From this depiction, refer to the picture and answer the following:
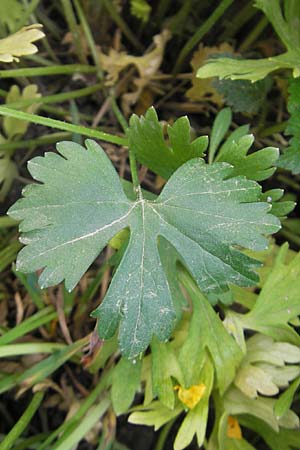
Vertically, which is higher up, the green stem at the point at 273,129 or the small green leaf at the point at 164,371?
the green stem at the point at 273,129

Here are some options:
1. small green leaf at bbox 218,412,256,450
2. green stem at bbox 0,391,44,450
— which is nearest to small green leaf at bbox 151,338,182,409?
small green leaf at bbox 218,412,256,450

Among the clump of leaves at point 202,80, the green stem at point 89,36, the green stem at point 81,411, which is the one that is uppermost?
the green stem at point 89,36

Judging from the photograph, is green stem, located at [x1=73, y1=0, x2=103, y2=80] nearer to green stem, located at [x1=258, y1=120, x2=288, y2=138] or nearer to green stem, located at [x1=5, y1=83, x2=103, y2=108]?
green stem, located at [x1=5, y1=83, x2=103, y2=108]

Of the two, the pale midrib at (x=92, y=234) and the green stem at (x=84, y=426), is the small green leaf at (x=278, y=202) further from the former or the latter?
the green stem at (x=84, y=426)

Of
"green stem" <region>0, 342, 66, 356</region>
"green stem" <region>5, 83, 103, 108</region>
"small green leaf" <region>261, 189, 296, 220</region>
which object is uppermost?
"green stem" <region>5, 83, 103, 108</region>

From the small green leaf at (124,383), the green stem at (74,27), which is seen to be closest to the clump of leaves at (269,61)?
the green stem at (74,27)

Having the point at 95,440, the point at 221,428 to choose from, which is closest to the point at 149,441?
A: the point at 95,440

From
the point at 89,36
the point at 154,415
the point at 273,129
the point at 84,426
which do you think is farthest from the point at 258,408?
the point at 89,36
